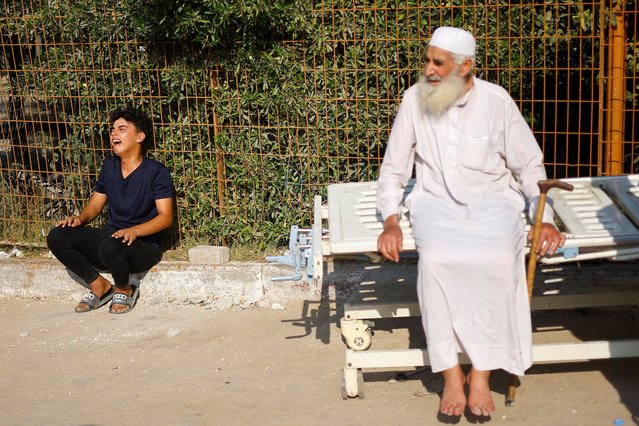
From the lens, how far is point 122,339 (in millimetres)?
6141

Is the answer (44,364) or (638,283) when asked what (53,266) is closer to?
(44,364)

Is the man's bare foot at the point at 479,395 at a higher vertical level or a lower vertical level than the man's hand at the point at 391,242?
lower

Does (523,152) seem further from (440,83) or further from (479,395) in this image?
(479,395)

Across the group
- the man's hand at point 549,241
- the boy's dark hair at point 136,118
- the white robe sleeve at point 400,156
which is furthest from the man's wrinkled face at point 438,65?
the boy's dark hair at point 136,118

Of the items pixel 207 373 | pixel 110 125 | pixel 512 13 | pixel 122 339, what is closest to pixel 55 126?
pixel 110 125

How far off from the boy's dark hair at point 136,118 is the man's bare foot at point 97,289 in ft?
3.60

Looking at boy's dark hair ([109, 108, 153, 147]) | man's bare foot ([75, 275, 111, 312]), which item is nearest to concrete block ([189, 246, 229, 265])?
man's bare foot ([75, 275, 111, 312])

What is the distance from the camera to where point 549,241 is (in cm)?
454

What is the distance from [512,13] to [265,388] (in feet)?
10.1

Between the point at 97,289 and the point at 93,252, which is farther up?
the point at 93,252

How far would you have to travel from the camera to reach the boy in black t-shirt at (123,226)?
667cm

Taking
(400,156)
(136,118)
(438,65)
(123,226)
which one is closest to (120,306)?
(123,226)

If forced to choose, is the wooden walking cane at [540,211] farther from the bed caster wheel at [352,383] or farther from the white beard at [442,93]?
the bed caster wheel at [352,383]

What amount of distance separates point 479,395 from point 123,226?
3.34 metres
